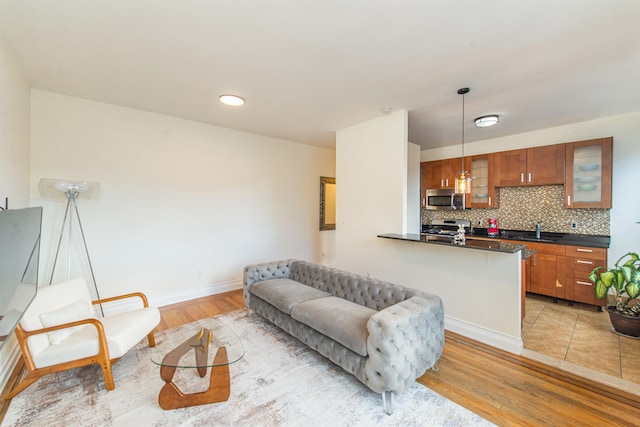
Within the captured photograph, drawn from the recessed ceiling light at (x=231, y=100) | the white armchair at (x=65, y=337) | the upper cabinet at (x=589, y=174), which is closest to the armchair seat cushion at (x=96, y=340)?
the white armchair at (x=65, y=337)

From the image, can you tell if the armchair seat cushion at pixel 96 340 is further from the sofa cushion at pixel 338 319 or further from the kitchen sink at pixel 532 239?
the kitchen sink at pixel 532 239

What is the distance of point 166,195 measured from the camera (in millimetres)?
3924

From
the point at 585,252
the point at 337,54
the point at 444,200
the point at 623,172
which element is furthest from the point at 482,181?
the point at 337,54

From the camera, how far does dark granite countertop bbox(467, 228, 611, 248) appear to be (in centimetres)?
368

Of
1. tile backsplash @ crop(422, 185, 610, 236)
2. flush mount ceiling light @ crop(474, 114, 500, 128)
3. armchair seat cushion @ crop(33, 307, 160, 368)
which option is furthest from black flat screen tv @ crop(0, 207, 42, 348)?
tile backsplash @ crop(422, 185, 610, 236)

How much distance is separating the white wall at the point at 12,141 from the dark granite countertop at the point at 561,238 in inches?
240

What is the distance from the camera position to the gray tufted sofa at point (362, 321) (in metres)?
1.83

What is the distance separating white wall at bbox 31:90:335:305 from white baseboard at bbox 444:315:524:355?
10.5ft

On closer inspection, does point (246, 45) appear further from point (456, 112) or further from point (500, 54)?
point (456, 112)

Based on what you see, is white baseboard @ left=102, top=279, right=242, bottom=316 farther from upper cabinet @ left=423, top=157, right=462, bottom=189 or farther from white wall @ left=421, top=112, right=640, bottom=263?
white wall @ left=421, top=112, right=640, bottom=263

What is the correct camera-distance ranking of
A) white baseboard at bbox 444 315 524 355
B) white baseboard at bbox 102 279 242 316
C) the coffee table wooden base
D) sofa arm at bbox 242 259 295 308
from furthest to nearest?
white baseboard at bbox 102 279 242 316, sofa arm at bbox 242 259 295 308, white baseboard at bbox 444 315 524 355, the coffee table wooden base

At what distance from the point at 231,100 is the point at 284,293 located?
94.2 inches

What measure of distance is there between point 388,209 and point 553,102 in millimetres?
2366

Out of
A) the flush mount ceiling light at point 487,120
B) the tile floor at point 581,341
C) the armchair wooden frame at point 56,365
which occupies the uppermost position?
the flush mount ceiling light at point 487,120
